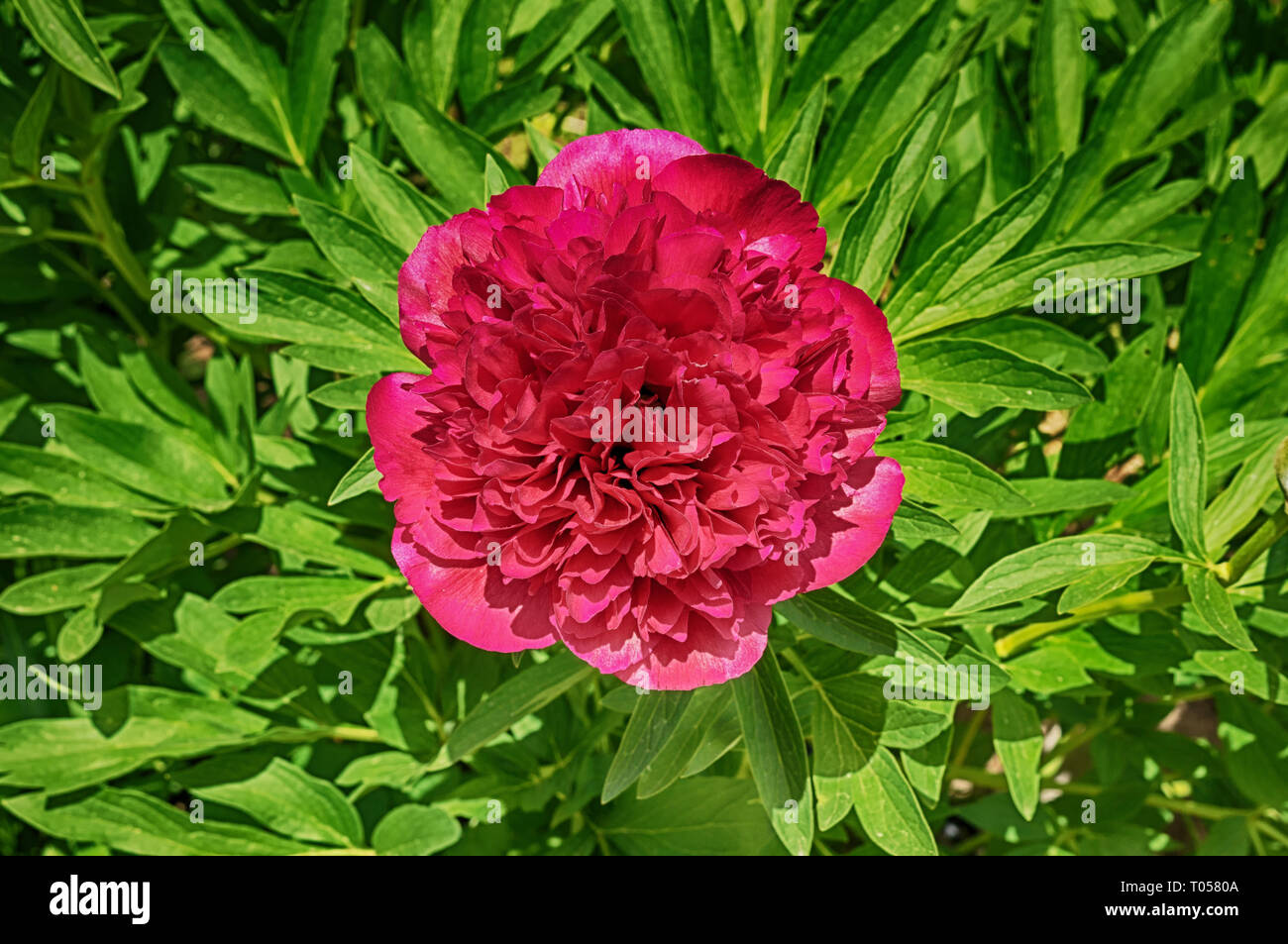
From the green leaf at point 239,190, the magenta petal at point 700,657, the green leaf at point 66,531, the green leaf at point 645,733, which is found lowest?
the green leaf at point 645,733

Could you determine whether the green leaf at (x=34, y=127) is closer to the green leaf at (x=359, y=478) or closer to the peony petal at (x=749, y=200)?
the green leaf at (x=359, y=478)

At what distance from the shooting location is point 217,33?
1.30 m

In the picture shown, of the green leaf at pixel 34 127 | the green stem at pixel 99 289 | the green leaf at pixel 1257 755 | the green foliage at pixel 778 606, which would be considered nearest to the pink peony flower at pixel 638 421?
the green foliage at pixel 778 606

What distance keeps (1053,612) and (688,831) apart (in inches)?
21.4

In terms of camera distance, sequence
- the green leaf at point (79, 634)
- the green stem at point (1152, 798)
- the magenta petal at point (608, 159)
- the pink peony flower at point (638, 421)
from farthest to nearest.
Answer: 1. the green stem at point (1152, 798)
2. the green leaf at point (79, 634)
3. the magenta petal at point (608, 159)
4. the pink peony flower at point (638, 421)

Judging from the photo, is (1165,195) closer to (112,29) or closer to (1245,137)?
(1245,137)

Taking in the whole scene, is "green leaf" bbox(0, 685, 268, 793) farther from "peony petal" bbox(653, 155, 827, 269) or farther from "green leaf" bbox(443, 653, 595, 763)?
"peony petal" bbox(653, 155, 827, 269)

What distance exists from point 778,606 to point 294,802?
77 centimetres

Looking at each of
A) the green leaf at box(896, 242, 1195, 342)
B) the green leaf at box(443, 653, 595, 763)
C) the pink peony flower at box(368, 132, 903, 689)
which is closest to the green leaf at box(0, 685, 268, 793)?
the green leaf at box(443, 653, 595, 763)

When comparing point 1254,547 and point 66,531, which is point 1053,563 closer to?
point 1254,547

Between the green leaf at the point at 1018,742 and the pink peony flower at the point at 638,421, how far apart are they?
1.57 ft

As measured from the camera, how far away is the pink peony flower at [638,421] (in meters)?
0.76

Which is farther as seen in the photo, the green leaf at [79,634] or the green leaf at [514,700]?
the green leaf at [79,634]

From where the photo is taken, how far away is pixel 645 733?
96 cm
